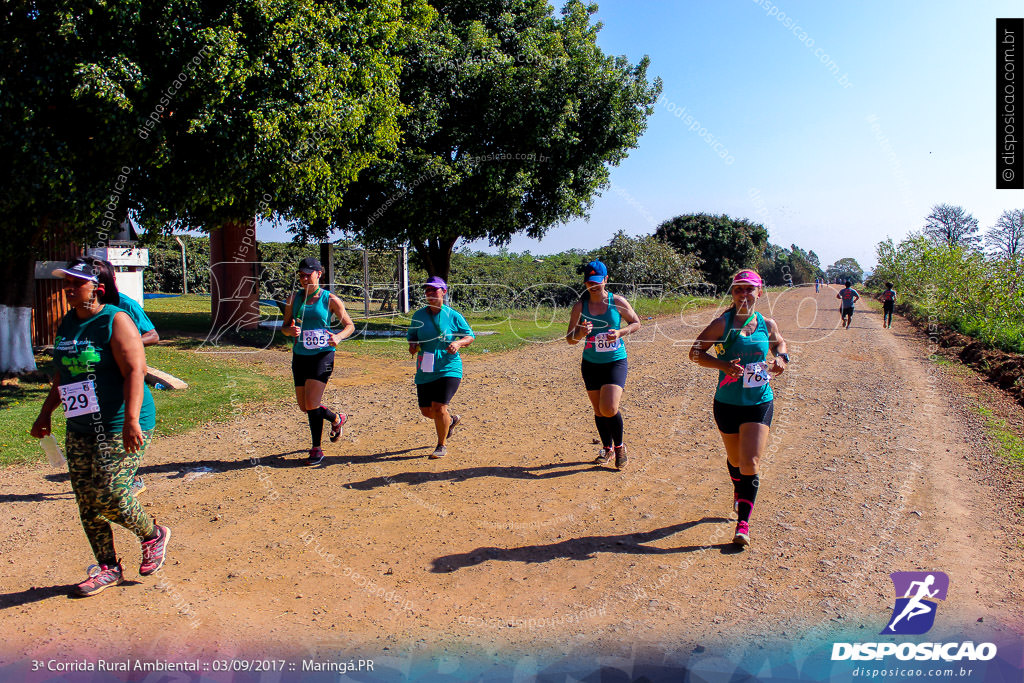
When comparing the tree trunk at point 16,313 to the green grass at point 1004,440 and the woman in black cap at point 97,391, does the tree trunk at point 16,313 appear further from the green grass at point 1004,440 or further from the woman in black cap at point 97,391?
the green grass at point 1004,440

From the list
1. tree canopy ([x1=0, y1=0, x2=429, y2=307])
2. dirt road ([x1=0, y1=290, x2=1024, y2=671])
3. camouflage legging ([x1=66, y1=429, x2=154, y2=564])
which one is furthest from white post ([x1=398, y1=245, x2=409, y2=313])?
camouflage legging ([x1=66, y1=429, x2=154, y2=564])

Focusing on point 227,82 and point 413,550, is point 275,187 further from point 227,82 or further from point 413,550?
point 413,550

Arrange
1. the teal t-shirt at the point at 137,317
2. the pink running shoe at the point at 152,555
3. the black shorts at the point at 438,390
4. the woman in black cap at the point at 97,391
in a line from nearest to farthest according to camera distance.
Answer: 1. the woman in black cap at the point at 97,391
2. the pink running shoe at the point at 152,555
3. the teal t-shirt at the point at 137,317
4. the black shorts at the point at 438,390

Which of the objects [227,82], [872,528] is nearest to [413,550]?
[872,528]

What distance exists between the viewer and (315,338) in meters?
6.96

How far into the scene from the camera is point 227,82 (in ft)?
33.9

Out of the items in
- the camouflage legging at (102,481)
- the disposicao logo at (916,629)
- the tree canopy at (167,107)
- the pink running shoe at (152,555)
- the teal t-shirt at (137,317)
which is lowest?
the disposicao logo at (916,629)

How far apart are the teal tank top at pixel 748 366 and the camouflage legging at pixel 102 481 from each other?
406 cm

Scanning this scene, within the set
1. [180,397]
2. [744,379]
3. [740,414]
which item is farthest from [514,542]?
[180,397]

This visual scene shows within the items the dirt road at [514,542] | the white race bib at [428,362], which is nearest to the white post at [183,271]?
the dirt road at [514,542]

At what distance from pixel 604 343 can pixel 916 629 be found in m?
3.58

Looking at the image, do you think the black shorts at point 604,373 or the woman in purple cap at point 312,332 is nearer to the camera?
the black shorts at point 604,373

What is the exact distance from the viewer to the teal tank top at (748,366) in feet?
16.5

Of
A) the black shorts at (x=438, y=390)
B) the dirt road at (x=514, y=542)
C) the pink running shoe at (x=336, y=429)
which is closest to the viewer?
the dirt road at (x=514, y=542)
